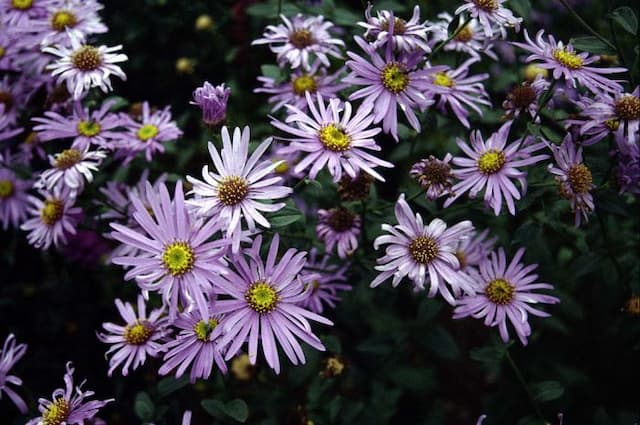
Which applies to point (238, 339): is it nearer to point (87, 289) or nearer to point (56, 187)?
point (56, 187)

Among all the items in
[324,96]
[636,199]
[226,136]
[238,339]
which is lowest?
[238,339]

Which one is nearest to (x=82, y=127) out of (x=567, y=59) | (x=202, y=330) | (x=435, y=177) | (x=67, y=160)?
(x=67, y=160)

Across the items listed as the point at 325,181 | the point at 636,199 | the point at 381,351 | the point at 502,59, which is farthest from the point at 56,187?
the point at 502,59

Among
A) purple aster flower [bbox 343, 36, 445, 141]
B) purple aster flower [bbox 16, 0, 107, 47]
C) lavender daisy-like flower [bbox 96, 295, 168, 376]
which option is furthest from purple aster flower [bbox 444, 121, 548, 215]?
purple aster flower [bbox 16, 0, 107, 47]

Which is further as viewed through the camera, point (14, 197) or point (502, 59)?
point (502, 59)

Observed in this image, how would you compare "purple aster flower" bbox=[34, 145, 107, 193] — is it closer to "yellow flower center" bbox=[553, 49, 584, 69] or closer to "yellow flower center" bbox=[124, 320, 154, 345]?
"yellow flower center" bbox=[124, 320, 154, 345]

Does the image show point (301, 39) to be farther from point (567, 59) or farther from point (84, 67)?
point (567, 59)
